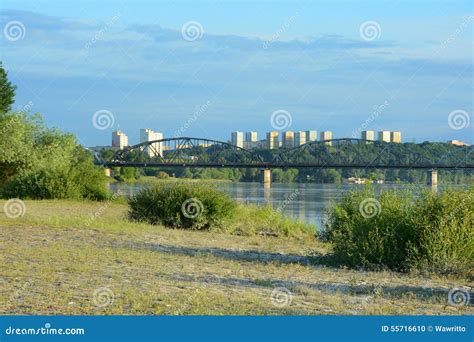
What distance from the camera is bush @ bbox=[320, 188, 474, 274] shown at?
12188 millimetres

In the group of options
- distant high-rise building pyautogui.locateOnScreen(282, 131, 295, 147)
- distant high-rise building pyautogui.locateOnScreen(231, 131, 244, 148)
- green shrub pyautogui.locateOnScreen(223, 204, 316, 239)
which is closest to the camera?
green shrub pyautogui.locateOnScreen(223, 204, 316, 239)

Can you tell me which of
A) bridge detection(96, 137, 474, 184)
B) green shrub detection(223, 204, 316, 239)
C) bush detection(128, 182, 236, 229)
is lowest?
Answer: green shrub detection(223, 204, 316, 239)

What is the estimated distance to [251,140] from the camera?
71.4 meters

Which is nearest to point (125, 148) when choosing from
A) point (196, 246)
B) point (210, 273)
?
point (196, 246)

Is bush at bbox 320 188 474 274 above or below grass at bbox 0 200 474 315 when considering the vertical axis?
above

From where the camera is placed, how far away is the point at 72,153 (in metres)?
42.3

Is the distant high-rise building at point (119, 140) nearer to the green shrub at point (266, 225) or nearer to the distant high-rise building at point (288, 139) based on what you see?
the distant high-rise building at point (288, 139)

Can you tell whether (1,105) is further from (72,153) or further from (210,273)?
(210,273)

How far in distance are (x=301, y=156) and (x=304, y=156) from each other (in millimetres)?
1316

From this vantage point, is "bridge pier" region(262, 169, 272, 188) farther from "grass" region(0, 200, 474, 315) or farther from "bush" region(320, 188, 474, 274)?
"bush" region(320, 188, 474, 274)

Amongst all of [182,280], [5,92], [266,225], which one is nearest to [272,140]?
[5,92]

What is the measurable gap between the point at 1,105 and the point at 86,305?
40.5m

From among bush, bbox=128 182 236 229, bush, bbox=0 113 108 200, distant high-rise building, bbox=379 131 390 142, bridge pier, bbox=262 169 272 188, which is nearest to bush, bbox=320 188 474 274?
bush, bbox=128 182 236 229

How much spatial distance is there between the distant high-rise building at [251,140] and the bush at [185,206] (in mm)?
45580
